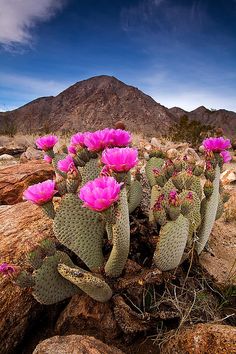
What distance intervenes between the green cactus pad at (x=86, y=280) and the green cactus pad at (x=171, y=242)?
0.41 m

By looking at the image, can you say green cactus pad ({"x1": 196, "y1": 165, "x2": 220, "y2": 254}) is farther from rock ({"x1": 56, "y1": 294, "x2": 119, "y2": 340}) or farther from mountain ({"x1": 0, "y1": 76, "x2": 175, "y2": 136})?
mountain ({"x1": 0, "y1": 76, "x2": 175, "y2": 136})

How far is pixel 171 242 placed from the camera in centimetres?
234

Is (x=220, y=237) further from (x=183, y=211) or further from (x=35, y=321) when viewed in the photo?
(x=35, y=321)

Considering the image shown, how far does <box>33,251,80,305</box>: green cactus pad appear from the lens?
2.26 metres

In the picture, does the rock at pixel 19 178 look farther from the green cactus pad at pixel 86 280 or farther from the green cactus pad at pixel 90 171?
the green cactus pad at pixel 86 280

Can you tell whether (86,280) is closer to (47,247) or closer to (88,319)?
(47,247)

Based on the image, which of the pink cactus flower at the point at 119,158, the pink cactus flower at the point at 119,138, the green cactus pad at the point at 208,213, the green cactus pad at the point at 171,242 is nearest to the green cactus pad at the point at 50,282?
the green cactus pad at the point at 171,242

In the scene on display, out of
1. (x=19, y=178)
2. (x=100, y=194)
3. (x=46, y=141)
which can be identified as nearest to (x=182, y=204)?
(x=100, y=194)

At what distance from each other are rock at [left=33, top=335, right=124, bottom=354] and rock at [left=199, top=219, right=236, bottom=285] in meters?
1.21

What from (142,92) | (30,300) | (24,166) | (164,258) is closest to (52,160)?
(30,300)

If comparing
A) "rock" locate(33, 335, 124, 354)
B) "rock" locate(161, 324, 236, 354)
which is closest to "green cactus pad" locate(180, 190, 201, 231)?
"rock" locate(161, 324, 236, 354)

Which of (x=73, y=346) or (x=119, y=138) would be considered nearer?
(x=73, y=346)

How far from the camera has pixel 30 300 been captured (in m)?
2.57

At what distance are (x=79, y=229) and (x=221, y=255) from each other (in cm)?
187
